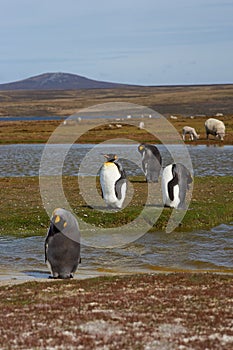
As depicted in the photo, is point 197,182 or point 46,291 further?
point 197,182

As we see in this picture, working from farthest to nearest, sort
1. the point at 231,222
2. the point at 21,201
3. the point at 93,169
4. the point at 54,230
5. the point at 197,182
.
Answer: the point at 93,169
the point at 197,182
the point at 21,201
the point at 231,222
the point at 54,230

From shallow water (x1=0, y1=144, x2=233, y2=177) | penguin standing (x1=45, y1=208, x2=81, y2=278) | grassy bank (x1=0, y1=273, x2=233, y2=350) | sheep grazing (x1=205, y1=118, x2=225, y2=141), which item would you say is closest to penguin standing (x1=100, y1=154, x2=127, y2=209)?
penguin standing (x1=45, y1=208, x2=81, y2=278)

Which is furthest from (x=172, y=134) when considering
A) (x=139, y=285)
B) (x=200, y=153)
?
(x=139, y=285)

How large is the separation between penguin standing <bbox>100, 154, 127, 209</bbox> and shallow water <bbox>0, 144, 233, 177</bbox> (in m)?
10.9

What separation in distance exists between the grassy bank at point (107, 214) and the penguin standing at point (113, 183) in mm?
440

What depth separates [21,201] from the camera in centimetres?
2034

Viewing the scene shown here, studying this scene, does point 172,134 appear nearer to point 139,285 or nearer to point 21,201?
point 21,201

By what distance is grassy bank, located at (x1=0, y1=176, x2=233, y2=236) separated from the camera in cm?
1720

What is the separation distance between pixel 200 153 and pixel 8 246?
2538cm

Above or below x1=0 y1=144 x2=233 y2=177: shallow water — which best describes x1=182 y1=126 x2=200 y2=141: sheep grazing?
above

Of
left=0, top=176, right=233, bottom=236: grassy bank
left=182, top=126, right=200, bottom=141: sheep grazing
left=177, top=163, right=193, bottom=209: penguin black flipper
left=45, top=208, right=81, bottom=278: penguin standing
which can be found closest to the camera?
left=45, top=208, right=81, bottom=278: penguin standing

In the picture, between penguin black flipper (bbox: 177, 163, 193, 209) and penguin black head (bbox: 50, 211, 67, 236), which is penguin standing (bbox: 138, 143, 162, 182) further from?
penguin black head (bbox: 50, 211, 67, 236)

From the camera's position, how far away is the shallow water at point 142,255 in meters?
13.6

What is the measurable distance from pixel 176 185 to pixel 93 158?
67.0 feet
